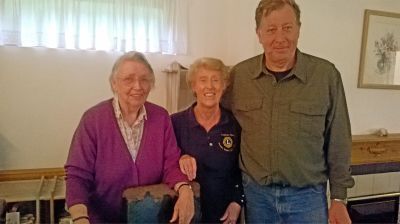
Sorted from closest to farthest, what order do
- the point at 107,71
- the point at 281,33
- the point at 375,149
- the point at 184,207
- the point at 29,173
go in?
the point at 184,207, the point at 281,33, the point at 29,173, the point at 107,71, the point at 375,149

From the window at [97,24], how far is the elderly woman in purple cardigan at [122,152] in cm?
128

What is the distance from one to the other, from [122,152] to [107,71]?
1452mm

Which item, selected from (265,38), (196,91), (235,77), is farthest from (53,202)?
(265,38)

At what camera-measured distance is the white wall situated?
2549 mm

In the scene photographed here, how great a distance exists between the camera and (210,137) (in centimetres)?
163

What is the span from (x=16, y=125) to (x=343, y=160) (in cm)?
215

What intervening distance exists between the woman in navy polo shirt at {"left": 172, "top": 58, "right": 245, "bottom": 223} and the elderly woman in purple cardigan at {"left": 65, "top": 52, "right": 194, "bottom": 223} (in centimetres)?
12

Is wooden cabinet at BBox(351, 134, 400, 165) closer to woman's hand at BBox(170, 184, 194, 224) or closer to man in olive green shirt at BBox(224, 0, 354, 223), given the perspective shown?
man in olive green shirt at BBox(224, 0, 354, 223)

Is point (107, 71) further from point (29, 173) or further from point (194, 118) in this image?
point (194, 118)

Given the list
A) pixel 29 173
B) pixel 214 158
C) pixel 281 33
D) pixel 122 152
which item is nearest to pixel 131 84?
pixel 122 152

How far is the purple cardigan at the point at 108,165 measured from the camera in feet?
4.58

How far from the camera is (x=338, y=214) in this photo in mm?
1604

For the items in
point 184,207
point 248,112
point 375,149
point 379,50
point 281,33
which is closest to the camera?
point 184,207

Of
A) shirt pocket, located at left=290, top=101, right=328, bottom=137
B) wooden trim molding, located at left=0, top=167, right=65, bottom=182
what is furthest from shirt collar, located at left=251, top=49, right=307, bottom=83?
wooden trim molding, located at left=0, top=167, right=65, bottom=182
